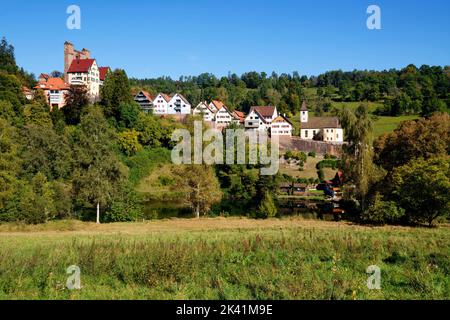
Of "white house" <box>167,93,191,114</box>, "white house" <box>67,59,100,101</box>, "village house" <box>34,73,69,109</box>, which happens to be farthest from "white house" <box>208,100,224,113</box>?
"village house" <box>34,73,69,109</box>

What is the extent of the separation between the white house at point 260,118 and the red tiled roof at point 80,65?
30.2 m

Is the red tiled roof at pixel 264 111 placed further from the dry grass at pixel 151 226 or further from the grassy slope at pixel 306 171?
the dry grass at pixel 151 226

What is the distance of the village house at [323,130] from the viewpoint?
272ft

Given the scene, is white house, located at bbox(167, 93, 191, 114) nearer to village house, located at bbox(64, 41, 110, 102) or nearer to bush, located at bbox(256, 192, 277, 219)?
village house, located at bbox(64, 41, 110, 102)

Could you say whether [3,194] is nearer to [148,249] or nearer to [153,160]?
[148,249]

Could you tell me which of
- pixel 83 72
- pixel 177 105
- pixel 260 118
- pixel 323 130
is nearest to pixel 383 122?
pixel 323 130

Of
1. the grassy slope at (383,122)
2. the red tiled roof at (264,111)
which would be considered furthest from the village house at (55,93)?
the grassy slope at (383,122)

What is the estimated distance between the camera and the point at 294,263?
1321 centimetres

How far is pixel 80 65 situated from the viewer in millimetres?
78625

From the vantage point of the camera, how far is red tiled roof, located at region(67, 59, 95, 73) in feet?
257

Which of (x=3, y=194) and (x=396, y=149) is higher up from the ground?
(x=396, y=149)

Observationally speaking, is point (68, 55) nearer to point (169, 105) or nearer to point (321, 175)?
point (169, 105)
